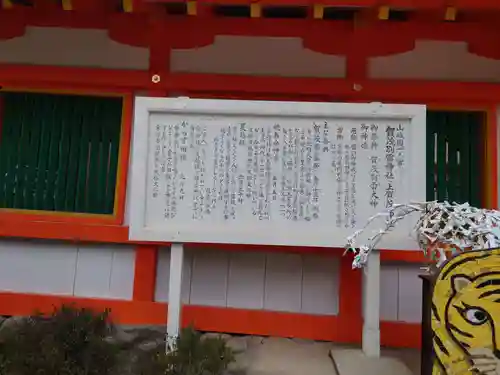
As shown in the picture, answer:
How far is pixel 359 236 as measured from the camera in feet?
9.95

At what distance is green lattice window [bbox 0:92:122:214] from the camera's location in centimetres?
371

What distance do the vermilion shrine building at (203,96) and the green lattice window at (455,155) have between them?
0.04ft

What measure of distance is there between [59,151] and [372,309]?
2.69 m

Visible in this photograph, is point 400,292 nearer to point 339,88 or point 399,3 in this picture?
point 339,88

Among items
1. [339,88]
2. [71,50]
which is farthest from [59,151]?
[339,88]

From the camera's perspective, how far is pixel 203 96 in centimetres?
372

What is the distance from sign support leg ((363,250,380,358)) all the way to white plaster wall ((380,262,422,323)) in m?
0.44

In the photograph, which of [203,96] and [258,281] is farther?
[203,96]

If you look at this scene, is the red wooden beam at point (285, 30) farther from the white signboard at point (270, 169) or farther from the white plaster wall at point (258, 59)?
the white signboard at point (270, 169)

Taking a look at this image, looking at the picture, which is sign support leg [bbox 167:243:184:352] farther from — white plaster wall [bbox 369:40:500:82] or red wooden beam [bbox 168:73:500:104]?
white plaster wall [bbox 369:40:500:82]

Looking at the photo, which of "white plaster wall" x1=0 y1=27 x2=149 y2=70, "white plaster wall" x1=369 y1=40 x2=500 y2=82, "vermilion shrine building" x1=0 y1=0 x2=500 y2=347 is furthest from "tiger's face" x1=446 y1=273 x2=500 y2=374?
"white plaster wall" x1=0 y1=27 x2=149 y2=70

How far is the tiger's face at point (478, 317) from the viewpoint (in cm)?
227

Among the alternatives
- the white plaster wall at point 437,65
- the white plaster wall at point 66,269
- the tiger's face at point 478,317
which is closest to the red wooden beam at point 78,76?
the white plaster wall at point 66,269

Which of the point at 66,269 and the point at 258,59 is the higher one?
the point at 258,59
